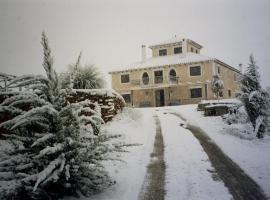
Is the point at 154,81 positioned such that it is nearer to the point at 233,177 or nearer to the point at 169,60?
the point at 169,60

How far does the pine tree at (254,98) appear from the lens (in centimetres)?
1234

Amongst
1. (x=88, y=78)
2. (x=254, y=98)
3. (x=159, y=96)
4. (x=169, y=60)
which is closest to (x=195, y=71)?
(x=169, y=60)

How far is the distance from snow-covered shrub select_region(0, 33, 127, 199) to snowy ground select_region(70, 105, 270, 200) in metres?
0.64

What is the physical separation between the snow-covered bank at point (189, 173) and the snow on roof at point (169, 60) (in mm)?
24313

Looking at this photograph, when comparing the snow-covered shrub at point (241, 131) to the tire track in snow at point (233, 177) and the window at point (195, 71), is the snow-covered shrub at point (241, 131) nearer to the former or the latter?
the tire track in snow at point (233, 177)

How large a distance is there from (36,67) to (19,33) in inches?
51.7

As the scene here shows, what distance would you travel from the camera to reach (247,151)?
9.38 meters

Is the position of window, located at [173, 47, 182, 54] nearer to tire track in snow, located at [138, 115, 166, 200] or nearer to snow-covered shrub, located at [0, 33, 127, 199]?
tire track in snow, located at [138, 115, 166, 200]

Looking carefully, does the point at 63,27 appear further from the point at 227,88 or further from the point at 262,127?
the point at 227,88

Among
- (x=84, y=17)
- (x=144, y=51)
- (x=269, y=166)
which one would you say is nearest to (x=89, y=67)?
(x=84, y=17)

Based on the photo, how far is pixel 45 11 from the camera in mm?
9891

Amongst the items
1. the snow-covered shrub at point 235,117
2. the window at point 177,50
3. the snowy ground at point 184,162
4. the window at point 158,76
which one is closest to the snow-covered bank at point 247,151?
the snowy ground at point 184,162

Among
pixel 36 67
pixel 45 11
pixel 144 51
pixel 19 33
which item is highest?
pixel 144 51

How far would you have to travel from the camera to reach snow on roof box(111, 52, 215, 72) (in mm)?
34341
